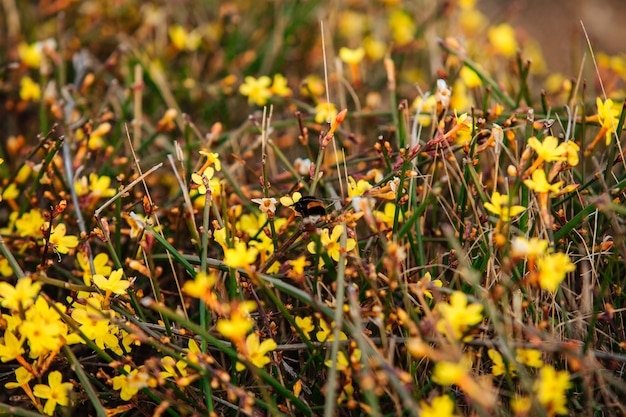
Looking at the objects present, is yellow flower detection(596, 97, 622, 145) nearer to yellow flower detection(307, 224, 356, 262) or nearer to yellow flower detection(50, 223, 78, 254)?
yellow flower detection(307, 224, 356, 262)

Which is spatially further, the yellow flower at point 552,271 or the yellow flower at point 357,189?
the yellow flower at point 357,189

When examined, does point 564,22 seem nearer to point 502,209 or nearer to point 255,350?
point 502,209

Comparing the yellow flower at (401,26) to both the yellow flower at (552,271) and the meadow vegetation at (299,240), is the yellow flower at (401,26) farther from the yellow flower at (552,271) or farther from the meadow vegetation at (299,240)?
the yellow flower at (552,271)

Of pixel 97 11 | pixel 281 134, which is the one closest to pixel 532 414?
pixel 281 134

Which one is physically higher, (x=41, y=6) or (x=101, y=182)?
(x=41, y=6)

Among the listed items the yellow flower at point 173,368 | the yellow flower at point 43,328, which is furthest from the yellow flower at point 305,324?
the yellow flower at point 43,328

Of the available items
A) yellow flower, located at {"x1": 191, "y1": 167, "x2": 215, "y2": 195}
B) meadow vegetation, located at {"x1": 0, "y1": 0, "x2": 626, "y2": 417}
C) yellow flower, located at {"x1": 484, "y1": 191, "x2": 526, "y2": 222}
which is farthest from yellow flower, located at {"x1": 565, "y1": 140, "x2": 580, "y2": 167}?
yellow flower, located at {"x1": 191, "y1": 167, "x2": 215, "y2": 195}

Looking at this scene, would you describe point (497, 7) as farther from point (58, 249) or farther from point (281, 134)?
point (58, 249)
